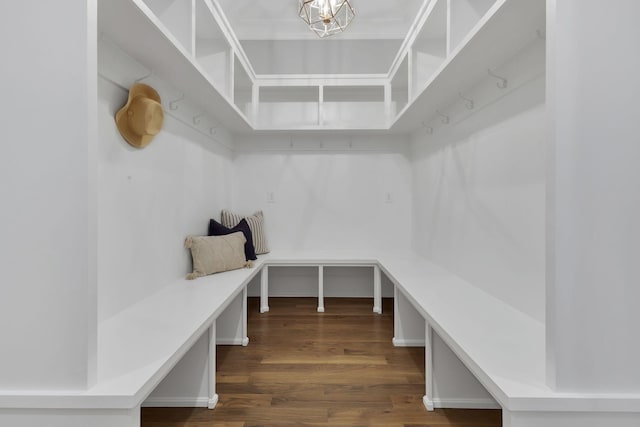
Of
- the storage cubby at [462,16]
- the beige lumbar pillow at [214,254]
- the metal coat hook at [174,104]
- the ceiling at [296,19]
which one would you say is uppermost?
the ceiling at [296,19]

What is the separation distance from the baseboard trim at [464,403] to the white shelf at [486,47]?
166 cm

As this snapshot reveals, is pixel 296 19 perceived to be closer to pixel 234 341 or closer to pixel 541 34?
pixel 541 34

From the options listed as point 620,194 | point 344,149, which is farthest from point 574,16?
point 344,149

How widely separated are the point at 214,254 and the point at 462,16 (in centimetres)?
204

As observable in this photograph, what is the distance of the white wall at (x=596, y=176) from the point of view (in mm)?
943

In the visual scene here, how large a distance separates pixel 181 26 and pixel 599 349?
2097 millimetres

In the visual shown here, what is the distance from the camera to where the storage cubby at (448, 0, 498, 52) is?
1750 millimetres

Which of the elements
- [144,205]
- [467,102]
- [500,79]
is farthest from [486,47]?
[144,205]

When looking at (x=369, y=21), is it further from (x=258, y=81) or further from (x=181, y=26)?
(x=181, y=26)

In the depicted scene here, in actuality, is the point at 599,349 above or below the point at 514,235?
below

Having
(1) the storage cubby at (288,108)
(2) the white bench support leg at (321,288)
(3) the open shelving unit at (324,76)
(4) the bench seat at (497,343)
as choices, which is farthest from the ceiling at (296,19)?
(4) the bench seat at (497,343)

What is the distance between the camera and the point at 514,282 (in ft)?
5.59

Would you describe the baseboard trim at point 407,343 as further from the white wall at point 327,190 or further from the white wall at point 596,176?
the white wall at point 596,176

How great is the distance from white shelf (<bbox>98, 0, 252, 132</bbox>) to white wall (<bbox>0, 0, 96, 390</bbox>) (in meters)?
0.37
